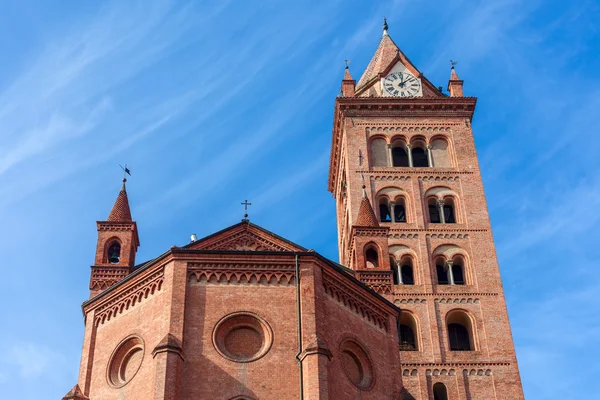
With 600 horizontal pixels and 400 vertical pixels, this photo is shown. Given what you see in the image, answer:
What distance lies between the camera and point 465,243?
1767 inches

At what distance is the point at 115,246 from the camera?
103 ft

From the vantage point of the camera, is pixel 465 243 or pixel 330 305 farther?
pixel 465 243

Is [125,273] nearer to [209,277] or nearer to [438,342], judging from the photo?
[209,277]

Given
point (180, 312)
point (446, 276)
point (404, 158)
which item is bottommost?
point (180, 312)

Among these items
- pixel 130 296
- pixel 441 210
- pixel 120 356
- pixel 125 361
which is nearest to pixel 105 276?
pixel 130 296

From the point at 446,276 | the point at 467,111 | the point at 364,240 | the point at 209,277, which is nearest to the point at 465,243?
the point at 446,276

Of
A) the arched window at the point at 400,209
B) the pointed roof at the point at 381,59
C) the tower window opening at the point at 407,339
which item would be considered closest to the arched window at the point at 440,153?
the arched window at the point at 400,209

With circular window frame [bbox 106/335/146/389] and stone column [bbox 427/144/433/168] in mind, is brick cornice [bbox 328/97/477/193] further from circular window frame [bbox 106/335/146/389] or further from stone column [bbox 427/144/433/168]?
circular window frame [bbox 106/335/146/389]

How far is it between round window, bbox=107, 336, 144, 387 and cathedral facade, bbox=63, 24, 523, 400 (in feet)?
0.13

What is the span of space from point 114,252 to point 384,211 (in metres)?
19.7

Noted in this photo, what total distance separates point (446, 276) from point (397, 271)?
2.71 meters

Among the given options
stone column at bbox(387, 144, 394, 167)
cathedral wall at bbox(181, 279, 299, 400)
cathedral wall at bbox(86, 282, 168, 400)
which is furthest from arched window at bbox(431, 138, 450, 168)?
cathedral wall at bbox(86, 282, 168, 400)

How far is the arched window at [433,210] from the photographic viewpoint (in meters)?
47.0

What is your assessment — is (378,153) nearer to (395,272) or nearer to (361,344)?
(395,272)
